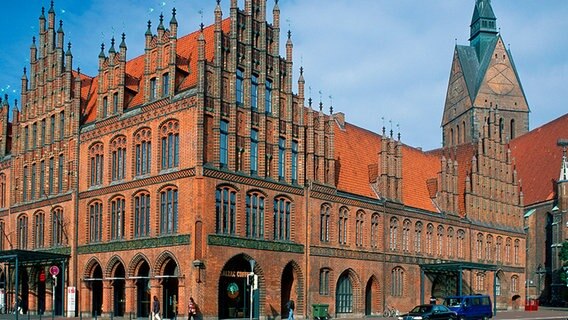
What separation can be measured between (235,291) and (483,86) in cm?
7080

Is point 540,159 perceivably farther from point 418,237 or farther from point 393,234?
point 393,234

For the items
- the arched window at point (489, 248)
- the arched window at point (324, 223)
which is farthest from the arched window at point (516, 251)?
the arched window at point (324, 223)

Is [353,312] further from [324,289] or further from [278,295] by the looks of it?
[278,295]

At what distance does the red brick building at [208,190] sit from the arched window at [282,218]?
0.17m

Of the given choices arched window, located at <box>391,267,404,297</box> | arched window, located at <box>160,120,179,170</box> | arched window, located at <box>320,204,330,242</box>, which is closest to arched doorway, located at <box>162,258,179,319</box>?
arched window, located at <box>160,120,179,170</box>

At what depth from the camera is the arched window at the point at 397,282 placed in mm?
56688

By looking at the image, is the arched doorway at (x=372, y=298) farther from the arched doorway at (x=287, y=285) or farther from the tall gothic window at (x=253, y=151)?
the tall gothic window at (x=253, y=151)

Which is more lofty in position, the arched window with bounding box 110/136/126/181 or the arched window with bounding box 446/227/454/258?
the arched window with bounding box 110/136/126/181

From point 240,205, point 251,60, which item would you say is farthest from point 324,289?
point 251,60

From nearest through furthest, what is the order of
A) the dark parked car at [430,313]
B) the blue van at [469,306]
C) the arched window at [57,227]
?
the dark parked car at [430,313]
the blue van at [469,306]
the arched window at [57,227]

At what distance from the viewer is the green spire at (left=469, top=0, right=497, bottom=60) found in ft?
Result: 360

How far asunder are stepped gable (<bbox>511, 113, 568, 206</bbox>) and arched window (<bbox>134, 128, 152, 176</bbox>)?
59.2 metres

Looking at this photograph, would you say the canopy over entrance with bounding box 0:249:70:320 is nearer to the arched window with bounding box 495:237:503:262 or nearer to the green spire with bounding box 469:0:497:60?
the arched window with bounding box 495:237:503:262

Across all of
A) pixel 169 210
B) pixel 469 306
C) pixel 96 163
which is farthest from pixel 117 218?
pixel 469 306
